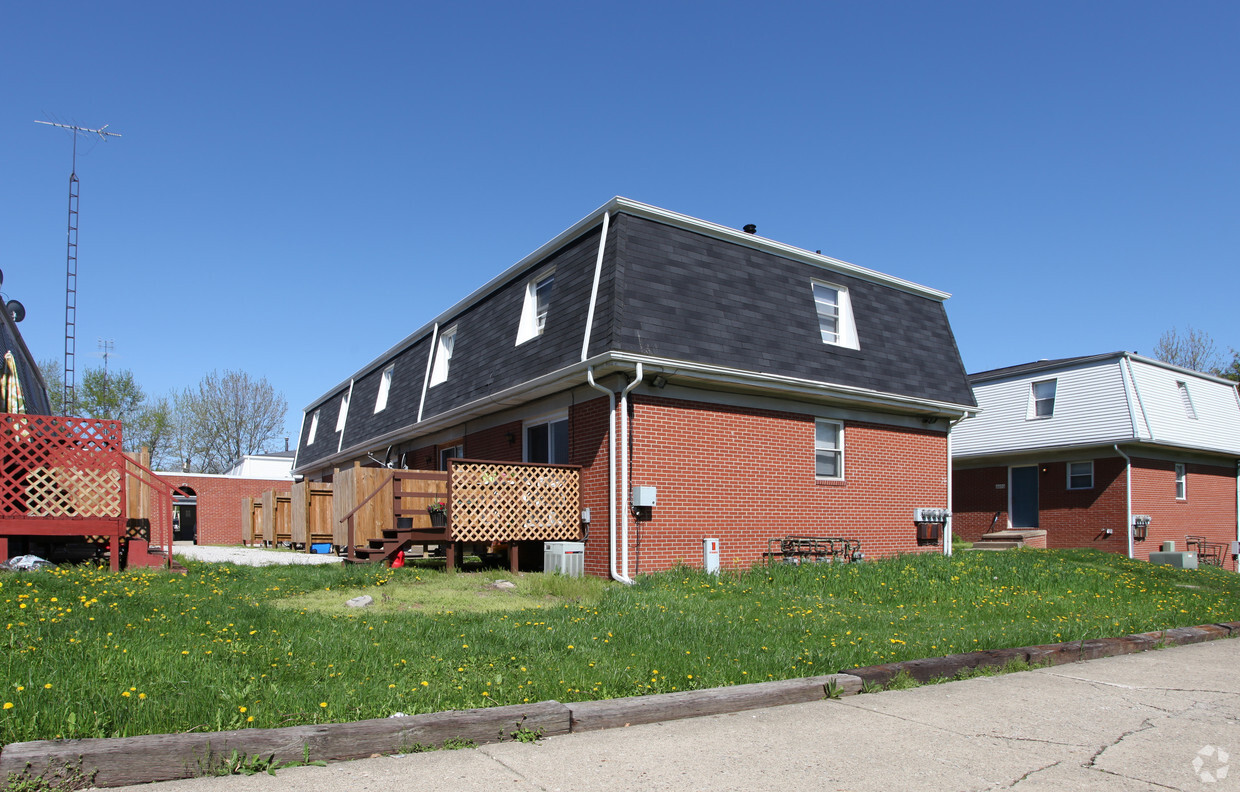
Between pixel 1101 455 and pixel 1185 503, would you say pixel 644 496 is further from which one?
pixel 1185 503

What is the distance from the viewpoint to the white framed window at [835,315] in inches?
639

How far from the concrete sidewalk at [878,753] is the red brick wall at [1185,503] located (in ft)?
59.3

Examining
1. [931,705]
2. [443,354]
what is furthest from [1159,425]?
[931,705]

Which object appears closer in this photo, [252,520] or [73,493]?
[73,493]

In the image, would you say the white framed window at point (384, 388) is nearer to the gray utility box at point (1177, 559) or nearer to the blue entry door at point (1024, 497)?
the blue entry door at point (1024, 497)

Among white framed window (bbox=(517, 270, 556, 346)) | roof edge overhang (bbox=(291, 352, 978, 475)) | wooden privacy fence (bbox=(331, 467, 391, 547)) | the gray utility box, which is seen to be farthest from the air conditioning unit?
the gray utility box

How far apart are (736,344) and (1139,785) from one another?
390 inches

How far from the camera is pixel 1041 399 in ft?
80.7

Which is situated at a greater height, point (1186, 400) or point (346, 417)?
point (1186, 400)

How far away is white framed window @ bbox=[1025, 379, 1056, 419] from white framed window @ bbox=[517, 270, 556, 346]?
51.9ft

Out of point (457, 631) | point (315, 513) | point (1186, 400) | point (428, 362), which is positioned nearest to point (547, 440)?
point (428, 362)

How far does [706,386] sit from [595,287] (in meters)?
2.37

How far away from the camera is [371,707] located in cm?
514

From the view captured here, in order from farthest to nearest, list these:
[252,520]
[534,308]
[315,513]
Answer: [252,520] < [315,513] < [534,308]
